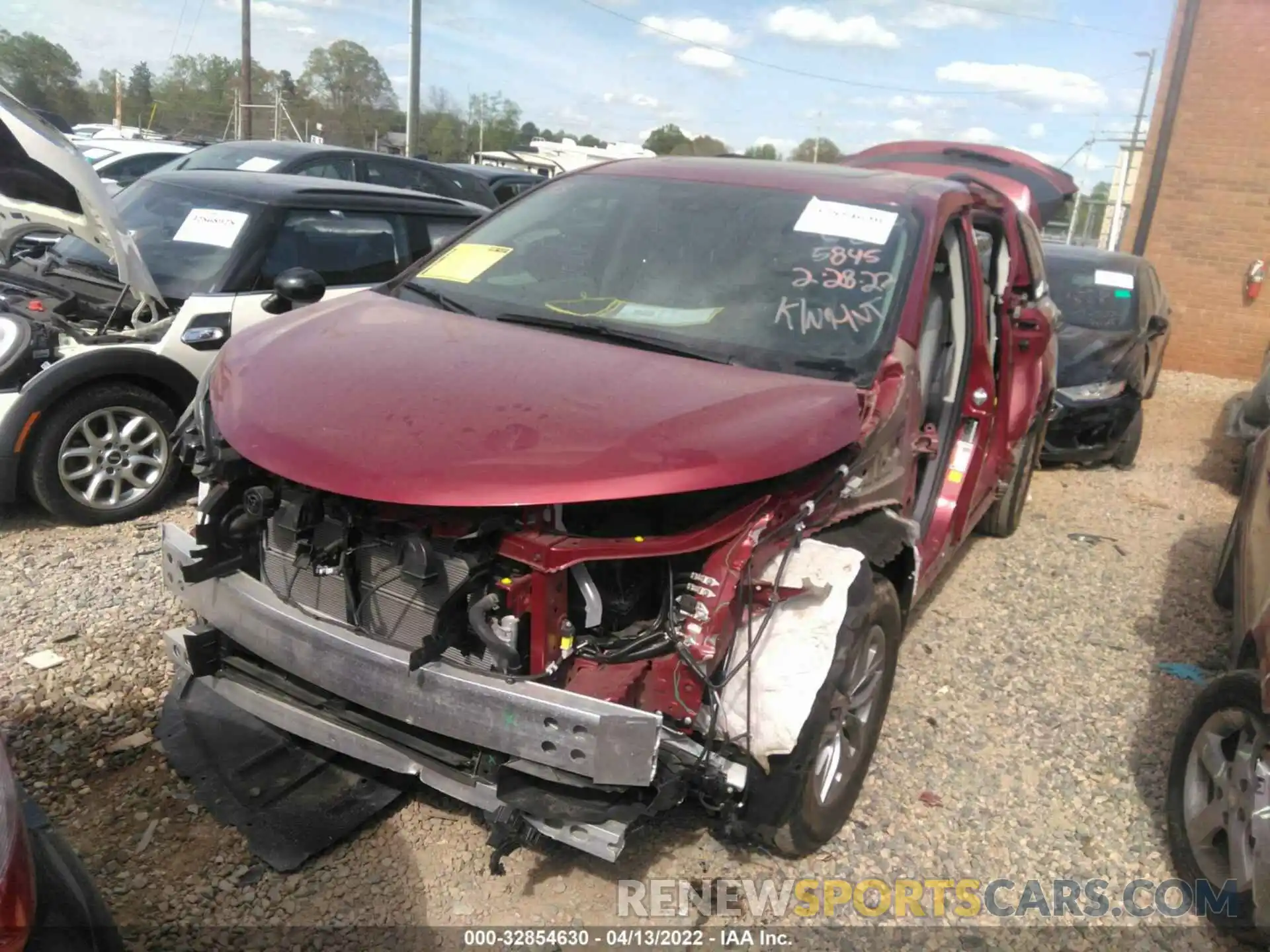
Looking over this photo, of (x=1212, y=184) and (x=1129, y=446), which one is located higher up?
(x=1212, y=184)

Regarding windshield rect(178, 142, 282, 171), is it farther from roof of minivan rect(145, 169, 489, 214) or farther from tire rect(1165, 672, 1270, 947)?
tire rect(1165, 672, 1270, 947)

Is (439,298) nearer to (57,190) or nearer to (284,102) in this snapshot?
(57,190)

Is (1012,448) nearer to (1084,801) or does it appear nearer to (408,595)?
(1084,801)

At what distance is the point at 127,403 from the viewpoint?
4613 mm

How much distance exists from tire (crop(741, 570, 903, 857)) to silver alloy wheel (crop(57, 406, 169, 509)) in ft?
12.1

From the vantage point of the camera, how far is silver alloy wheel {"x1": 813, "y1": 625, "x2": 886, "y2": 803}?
8.70 ft

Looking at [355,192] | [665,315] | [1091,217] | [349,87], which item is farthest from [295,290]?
[349,87]

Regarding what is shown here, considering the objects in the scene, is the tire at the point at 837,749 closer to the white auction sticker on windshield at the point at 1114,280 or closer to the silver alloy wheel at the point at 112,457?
the silver alloy wheel at the point at 112,457

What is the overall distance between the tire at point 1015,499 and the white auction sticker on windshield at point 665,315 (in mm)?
2996

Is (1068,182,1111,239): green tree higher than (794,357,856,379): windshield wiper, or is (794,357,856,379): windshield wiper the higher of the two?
(1068,182,1111,239): green tree

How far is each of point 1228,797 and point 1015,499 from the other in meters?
3.02

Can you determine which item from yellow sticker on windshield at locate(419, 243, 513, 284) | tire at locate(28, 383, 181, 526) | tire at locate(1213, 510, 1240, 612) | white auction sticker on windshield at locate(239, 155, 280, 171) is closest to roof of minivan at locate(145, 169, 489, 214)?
tire at locate(28, 383, 181, 526)

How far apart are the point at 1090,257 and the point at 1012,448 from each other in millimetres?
4451

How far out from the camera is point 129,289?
4.91 meters
